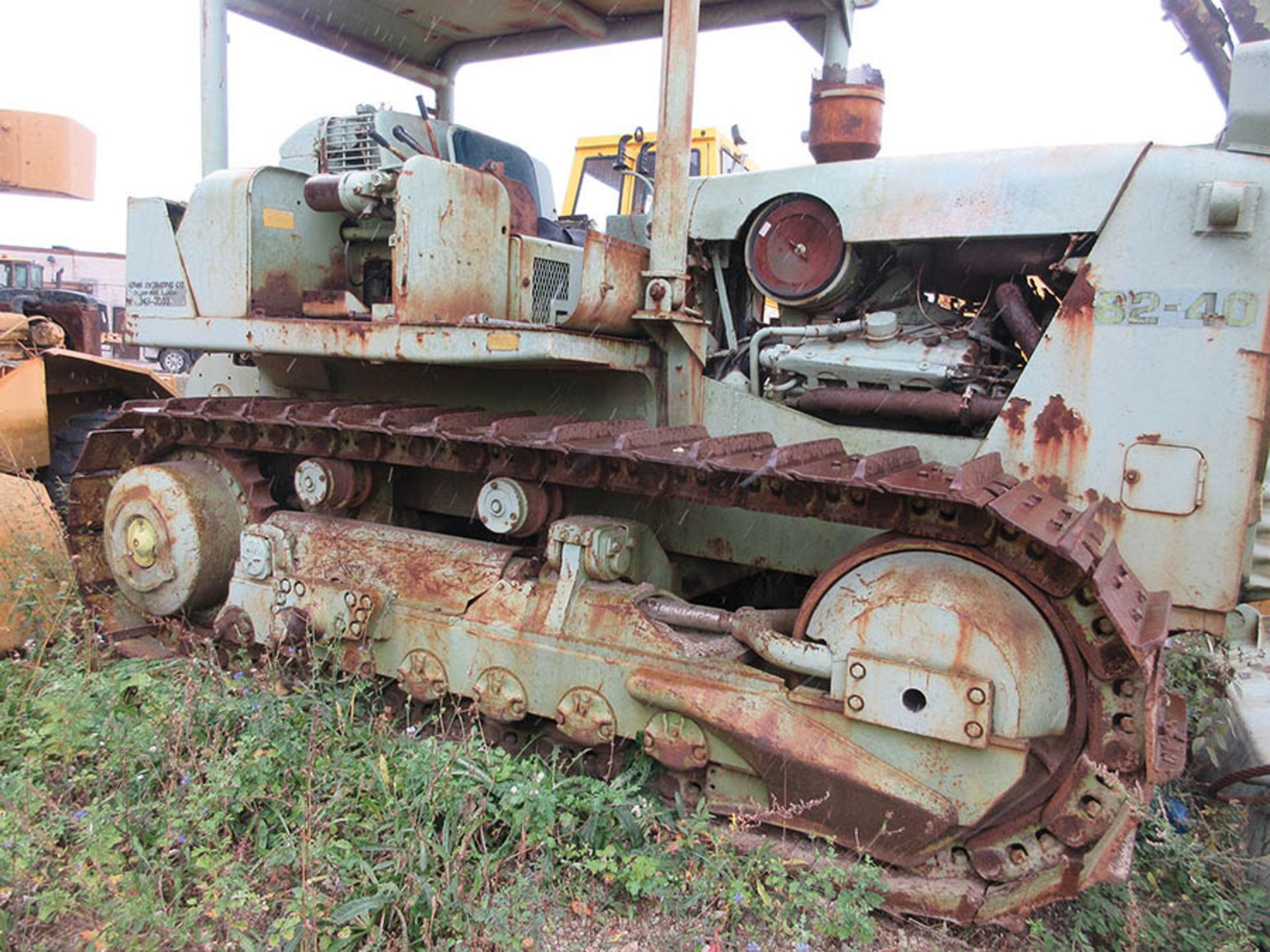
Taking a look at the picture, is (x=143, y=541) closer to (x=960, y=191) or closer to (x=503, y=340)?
(x=503, y=340)

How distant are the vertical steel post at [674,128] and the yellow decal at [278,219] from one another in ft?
5.32

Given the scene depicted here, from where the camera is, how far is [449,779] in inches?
115

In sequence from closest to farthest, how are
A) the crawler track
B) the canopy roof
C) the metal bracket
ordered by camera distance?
the crawler track < the metal bracket < the canopy roof

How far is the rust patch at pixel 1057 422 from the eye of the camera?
2.89 meters

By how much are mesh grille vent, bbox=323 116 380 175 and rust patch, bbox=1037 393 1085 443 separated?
8.92 feet

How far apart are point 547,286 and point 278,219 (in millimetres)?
1141

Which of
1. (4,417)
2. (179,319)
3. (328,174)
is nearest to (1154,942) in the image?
(328,174)

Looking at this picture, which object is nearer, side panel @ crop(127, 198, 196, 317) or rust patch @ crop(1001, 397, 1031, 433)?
→ rust patch @ crop(1001, 397, 1031, 433)

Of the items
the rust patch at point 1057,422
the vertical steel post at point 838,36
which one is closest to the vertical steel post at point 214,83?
the vertical steel post at point 838,36

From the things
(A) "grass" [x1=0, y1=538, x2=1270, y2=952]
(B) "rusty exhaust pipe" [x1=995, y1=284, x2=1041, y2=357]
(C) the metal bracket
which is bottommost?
(A) "grass" [x1=0, y1=538, x2=1270, y2=952]

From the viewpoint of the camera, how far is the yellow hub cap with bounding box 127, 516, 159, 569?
402cm

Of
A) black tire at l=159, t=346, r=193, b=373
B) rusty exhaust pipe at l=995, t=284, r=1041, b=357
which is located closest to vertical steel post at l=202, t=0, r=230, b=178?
rusty exhaust pipe at l=995, t=284, r=1041, b=357

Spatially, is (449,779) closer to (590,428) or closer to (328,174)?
(590,428)

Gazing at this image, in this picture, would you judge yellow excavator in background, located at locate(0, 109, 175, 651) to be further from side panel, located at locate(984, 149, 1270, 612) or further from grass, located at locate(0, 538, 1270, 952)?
side panel, located at locate(984, 149, 1270, 612)
